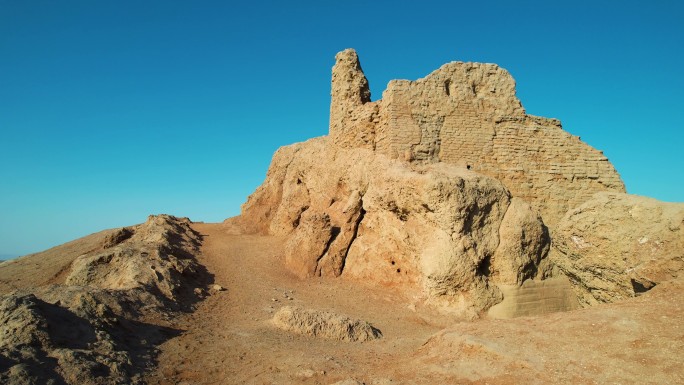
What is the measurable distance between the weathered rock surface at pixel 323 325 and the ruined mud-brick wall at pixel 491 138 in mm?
6100

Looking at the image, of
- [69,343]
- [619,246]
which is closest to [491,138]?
[619,246]

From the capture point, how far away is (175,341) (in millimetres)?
7375

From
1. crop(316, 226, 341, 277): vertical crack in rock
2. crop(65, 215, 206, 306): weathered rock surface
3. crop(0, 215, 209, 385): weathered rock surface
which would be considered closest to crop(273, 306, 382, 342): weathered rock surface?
crop(0, 215, 209, 385): weathered rock surface

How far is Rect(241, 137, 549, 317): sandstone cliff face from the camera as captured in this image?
11.1 m

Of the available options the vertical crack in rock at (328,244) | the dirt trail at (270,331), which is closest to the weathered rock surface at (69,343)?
the dirt trail at (270,331)

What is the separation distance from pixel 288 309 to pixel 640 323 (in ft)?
19.9

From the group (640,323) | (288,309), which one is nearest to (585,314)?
(640,323)

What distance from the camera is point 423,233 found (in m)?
11.9

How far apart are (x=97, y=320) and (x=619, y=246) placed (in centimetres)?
899

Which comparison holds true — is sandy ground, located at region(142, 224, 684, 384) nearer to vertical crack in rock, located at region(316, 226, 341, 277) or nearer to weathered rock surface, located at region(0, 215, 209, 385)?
weathered rock surface, located at region(0, 215, 209, 385)

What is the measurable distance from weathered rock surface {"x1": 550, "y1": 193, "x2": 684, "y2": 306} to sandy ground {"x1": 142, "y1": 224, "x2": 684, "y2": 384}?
59 centimetres

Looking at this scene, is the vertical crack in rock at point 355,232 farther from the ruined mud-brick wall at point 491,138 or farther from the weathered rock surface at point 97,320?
the weathered rock surface at point 97,320

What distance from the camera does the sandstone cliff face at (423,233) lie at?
1114 cm

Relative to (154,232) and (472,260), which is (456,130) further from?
(154,232)
